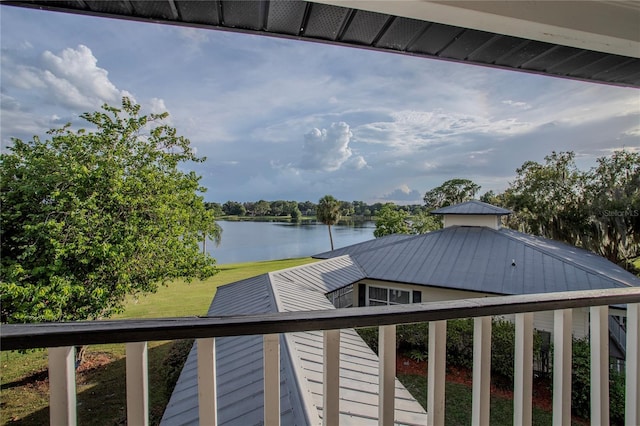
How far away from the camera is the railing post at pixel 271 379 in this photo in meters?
0.77

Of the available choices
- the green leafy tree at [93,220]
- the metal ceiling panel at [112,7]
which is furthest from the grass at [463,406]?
the metal ceiling panel at [112,7]

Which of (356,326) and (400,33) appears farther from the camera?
(400,33)

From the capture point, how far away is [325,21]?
123 centimetres

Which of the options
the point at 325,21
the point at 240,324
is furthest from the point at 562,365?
the point at 325,21

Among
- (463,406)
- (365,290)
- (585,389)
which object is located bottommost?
(463,406)

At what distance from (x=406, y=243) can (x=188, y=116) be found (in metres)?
8.18

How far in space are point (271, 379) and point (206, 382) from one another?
0.17 m

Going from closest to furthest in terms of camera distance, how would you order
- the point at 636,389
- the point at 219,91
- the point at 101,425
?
1. the point at 636,389
2. the point at 101,425
3. the point at 219,91

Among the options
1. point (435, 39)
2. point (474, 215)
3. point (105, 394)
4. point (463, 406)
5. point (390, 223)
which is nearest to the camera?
point (435, 39)

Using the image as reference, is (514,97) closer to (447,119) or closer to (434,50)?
(447,119)

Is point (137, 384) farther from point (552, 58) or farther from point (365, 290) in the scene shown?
point (365, 290)

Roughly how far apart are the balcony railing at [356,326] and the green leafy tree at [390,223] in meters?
16.1

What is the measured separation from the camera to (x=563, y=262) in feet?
25.0

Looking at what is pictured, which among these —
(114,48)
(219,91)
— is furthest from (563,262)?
(114,48)
